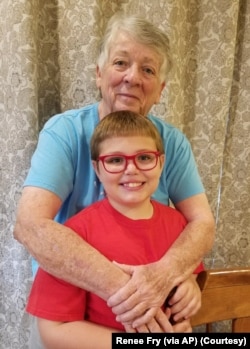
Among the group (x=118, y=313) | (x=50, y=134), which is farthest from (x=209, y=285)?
(x=50, y=134)

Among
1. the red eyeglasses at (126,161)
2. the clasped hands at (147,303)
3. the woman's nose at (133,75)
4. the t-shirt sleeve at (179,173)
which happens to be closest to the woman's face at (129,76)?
the woman's nose at (133,75)

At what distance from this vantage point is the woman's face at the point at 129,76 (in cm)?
114

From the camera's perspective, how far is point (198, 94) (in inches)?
69.6

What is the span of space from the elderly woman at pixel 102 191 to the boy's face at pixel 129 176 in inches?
6.0

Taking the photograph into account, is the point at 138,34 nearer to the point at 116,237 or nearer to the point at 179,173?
the point at 179,173

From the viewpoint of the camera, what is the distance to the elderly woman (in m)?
0.89

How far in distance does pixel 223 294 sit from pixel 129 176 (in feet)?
1.39

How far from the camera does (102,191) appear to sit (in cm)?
119

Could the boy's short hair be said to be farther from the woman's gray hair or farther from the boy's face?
the woman's gray hair

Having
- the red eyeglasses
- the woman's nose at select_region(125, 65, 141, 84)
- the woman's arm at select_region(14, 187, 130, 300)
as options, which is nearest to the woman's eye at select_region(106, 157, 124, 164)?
the red eyeglasses

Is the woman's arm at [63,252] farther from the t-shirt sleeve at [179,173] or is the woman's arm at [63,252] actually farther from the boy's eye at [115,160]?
the t-shirt sleeve at [179,173]

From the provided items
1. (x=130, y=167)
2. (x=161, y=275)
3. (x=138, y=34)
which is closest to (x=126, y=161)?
(x=130, y=167)

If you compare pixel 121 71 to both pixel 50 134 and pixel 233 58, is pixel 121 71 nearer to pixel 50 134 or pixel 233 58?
pixel 50 134

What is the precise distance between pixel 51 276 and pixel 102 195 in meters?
0.33
